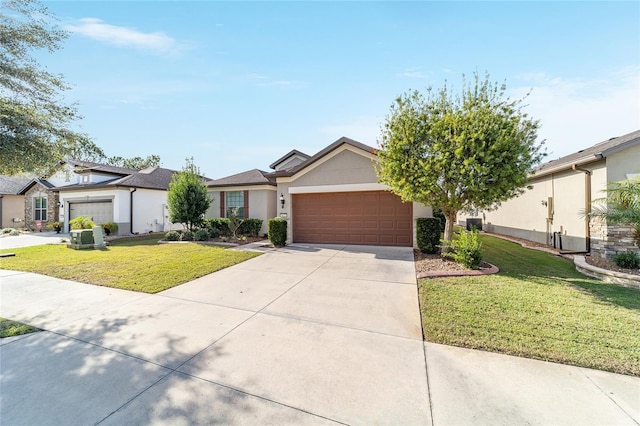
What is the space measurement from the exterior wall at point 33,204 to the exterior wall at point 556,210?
3363 cm

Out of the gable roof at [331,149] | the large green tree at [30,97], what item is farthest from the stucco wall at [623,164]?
the large green tree at [30,97]

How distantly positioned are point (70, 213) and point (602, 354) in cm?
2806

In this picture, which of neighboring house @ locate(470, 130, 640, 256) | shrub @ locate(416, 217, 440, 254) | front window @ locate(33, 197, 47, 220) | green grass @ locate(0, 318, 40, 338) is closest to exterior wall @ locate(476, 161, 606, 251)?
neighboring house @ locate(470, 130, 640, 256)

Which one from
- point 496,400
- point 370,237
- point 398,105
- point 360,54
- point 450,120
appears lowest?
point 496,400

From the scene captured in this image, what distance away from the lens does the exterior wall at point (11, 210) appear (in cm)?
2314

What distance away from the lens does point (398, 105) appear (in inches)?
324

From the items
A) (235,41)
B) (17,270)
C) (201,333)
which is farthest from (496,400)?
(17,270)

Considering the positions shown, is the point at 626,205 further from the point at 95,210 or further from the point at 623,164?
the point at 95,210

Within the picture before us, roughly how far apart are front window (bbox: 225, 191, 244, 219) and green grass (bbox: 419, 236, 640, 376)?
487 inches

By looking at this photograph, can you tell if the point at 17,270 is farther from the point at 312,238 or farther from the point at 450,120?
the point at 450,120

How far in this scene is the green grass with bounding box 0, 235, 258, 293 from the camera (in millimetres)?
6711

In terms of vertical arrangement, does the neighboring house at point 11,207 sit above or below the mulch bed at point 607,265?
above

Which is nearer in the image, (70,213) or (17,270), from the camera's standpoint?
(17,270)

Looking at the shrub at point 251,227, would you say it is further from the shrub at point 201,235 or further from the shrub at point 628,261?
the shrub at point 628,261
